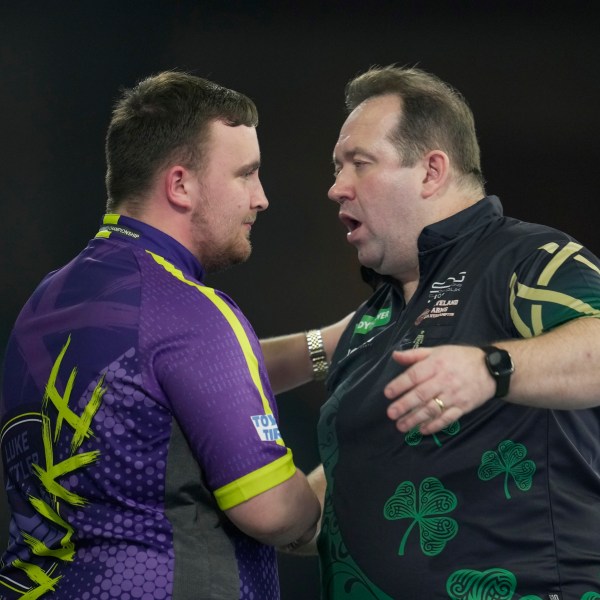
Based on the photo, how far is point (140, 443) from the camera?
1.69 m

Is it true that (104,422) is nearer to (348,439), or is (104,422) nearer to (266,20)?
(348,439)

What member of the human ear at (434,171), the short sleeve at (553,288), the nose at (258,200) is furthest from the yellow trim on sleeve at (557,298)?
the nose at (258,200)

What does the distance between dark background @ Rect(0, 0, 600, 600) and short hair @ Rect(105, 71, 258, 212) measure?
63.0 inches

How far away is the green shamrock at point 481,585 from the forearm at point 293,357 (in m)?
0.83

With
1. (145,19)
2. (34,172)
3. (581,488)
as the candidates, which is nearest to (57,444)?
(581,488)

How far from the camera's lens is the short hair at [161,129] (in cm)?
194

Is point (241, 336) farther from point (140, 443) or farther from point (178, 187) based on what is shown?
point (178, 187)

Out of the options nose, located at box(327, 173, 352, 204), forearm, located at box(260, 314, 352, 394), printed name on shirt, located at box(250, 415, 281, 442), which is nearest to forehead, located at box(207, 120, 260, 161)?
nose, located at box(327, 173, 352, 204)

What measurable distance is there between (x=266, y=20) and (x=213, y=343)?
229cm

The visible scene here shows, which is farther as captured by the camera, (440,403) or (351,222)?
(351,222)

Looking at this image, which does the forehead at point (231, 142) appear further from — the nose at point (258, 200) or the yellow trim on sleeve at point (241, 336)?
the yellow trim on sleeve at point (241, 336)

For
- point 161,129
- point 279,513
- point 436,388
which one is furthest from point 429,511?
point 161,129

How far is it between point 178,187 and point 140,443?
1.70 feet

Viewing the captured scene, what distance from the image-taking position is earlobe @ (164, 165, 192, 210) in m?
1.93
